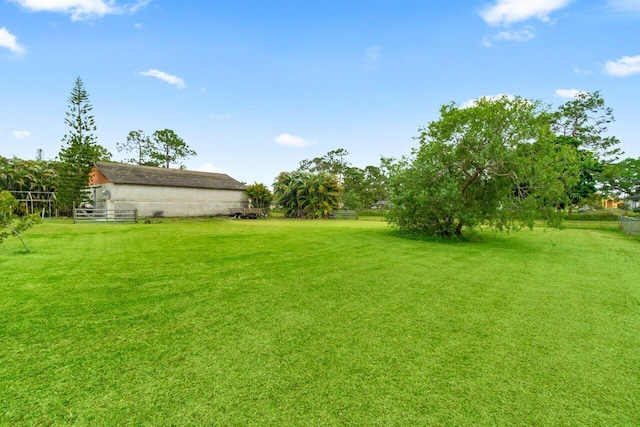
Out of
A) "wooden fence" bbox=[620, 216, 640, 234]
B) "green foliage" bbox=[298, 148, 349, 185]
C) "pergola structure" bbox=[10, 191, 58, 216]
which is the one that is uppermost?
"green foliage" bbox=[298, 148, 349, 185]

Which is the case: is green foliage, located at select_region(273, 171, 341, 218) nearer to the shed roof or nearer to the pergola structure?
the shed roof

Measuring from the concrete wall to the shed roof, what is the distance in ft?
1.38

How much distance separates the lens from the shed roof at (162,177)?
23.9 m

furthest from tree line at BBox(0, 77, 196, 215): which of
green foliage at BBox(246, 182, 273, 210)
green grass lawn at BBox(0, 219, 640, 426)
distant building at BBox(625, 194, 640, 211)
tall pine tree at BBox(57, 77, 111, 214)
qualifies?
distant building at BBox(625, 194, 640, 211)

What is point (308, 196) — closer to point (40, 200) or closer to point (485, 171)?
point (485, 171)

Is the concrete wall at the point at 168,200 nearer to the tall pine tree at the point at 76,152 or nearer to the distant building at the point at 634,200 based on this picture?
the tall pine tree at the point at 76,152

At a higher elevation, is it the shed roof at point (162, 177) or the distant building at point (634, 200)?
the shed roof at point (162, 177)

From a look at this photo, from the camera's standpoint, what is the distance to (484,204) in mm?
11867

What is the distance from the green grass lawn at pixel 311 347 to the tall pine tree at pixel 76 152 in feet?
66.9

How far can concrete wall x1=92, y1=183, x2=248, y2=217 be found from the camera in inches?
921

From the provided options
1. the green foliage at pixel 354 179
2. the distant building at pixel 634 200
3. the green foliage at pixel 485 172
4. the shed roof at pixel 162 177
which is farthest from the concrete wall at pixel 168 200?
the distant building at pixel 634 200

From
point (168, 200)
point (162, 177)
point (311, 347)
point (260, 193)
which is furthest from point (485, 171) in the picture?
point (162, 177)

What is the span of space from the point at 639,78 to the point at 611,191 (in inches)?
999

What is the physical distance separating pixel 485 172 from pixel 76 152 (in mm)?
27369
